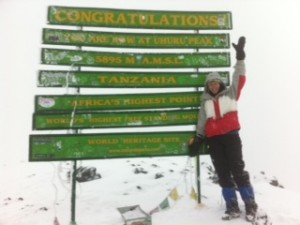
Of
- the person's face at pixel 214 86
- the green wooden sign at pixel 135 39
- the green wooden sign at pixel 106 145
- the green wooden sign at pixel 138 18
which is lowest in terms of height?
the green wooden sign at pixel 106 145

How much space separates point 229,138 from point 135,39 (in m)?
1.92

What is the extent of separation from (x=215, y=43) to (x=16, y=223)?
3.74 meters

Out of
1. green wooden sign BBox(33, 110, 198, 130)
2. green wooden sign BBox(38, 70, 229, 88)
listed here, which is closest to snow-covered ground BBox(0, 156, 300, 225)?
green wooden sign BBox(33, 110, 198, 130)

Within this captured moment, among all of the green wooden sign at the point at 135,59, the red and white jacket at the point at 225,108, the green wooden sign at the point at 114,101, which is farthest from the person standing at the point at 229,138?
the green wooden sign at the point at 135,59

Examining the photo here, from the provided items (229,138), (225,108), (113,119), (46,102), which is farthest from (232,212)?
(46,102)

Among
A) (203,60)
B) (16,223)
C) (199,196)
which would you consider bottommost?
(16,223)

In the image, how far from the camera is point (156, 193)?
5.18 m

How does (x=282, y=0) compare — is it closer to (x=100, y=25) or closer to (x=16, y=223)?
(x=100, y=25)

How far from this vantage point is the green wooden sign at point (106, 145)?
4.24 m

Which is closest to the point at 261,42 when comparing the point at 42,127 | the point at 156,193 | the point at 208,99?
the point at 208,99

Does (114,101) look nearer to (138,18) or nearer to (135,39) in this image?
(135,39)

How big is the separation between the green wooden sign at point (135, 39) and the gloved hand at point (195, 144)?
1.38 meters

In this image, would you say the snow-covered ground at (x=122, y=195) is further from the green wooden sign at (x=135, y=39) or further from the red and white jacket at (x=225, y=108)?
the green wooden sign at (x=135, y=39)

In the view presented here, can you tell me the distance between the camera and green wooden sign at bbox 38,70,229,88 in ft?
14.1
